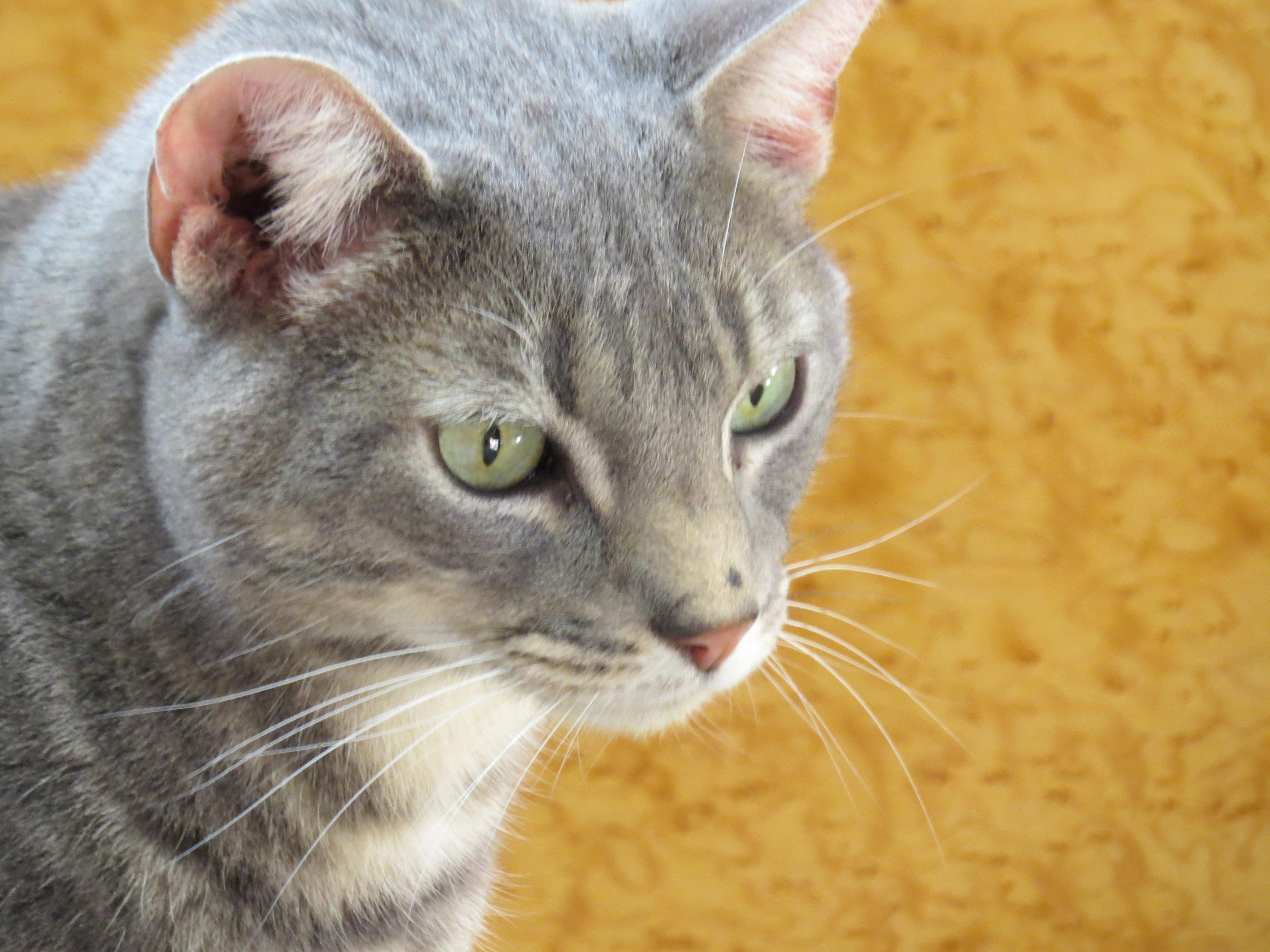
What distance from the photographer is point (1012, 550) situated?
1493 millimetres

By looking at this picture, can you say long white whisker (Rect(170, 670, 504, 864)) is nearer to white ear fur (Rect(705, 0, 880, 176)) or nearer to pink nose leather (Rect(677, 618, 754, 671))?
pink nose leather (Rect(677, 618, 754, 671))

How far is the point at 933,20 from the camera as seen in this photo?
53.4 inches

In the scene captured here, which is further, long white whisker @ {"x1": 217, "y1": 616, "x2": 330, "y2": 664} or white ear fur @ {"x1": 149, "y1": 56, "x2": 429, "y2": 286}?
long white whisker @ {"x1": 217, "y1": 616, "x2": 330, "y2": 664}

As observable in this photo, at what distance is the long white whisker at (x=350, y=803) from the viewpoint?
0.82 meters

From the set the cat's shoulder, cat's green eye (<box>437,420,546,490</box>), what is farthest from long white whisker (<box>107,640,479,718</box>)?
the cat's shoulder

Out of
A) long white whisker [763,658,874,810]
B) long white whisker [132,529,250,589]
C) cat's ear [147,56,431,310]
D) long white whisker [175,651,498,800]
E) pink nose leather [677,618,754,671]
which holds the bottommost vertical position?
long white whisker [763,658,874,810]

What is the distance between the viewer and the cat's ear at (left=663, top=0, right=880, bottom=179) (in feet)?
2.63

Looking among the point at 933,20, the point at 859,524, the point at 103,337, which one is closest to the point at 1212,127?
the point at 933,20

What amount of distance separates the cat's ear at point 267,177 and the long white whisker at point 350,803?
11.7 inches

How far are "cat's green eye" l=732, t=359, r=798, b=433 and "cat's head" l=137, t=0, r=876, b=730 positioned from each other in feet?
0.12

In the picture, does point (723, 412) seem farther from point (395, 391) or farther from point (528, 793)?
point (528, 793)

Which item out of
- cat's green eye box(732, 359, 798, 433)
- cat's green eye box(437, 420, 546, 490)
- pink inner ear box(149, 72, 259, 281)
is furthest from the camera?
cat's green eye box(732, 359, 798, 433)

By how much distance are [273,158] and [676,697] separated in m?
0.41

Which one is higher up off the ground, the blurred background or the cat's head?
the cat's head
